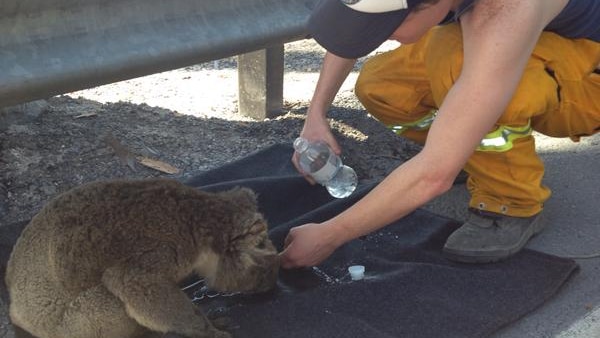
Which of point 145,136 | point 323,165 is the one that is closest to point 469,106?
point 323,165

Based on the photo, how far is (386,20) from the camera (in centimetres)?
329

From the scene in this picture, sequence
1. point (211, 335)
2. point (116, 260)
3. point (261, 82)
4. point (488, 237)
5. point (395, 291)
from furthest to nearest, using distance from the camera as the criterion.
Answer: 1. point (261, 82)
2. point (488, 237)
3. point (395, 291)
4. point (211, 335)
5. point (116, 260)

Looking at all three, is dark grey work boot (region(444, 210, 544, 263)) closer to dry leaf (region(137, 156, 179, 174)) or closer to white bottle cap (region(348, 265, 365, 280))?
white bottle cap (region(348, 265, 365, 280))

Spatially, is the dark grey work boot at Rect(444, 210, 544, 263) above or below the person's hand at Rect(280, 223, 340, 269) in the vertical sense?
below

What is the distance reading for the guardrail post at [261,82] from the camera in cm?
566

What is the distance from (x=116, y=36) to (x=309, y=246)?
139cm

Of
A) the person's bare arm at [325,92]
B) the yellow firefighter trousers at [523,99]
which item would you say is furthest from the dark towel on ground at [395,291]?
the person's bare arm at [325,92]

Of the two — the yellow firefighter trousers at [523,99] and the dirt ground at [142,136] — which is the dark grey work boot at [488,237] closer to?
the yellow firefighter trousers at [523,99]

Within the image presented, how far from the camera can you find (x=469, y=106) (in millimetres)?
3396

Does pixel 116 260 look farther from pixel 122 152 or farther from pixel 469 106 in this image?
pixel 122 152

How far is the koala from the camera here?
3174 mm

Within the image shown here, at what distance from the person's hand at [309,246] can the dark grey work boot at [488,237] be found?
74 cm

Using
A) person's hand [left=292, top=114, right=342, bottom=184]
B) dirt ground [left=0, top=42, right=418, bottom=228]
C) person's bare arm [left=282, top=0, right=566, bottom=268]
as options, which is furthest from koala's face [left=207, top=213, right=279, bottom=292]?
dirt ground [left=0, top=42, right=418, bottom=228]

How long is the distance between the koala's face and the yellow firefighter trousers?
1.15 meters
